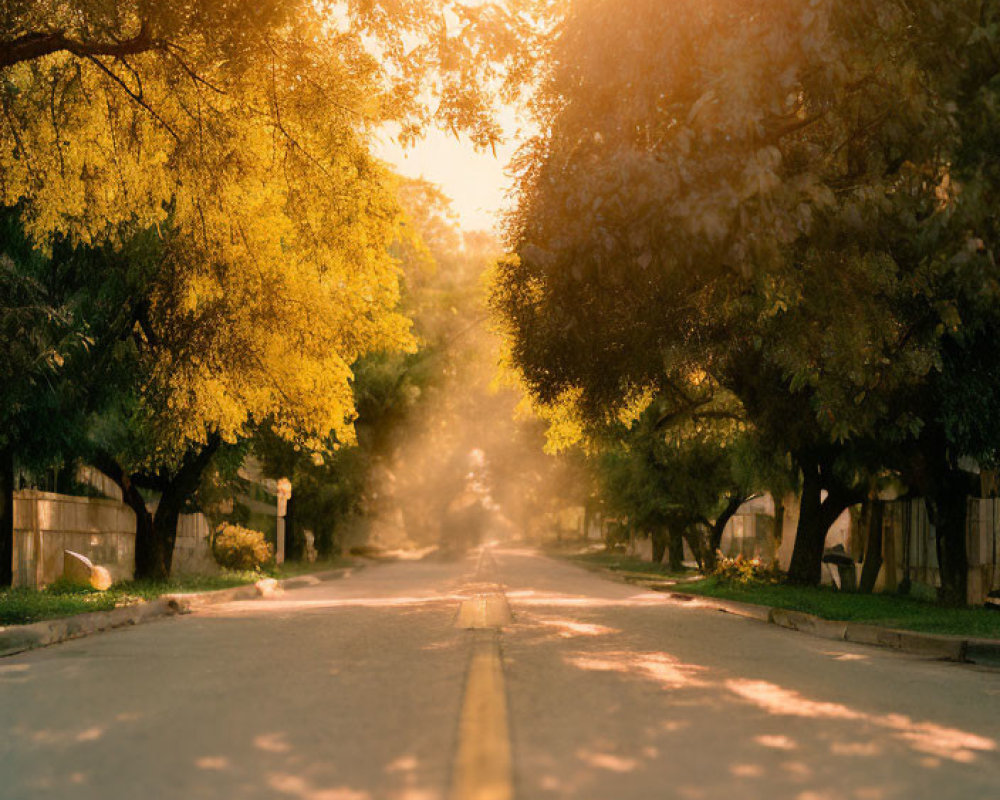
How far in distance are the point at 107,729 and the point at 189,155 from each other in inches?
371

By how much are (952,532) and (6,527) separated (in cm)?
1582

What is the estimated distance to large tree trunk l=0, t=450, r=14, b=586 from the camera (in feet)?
64.1

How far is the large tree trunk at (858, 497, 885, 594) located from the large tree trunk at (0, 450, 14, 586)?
658 inches

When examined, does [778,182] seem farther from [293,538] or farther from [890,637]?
[293,538]

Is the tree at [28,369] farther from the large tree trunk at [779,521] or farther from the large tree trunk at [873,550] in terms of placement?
the large tree trunk at [779,521]

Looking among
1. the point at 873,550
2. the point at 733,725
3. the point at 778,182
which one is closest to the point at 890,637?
the point at 778,182

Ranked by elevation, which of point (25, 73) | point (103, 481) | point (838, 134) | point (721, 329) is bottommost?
point (103, 481)

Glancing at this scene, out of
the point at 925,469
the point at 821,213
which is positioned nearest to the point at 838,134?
the point at 821,213

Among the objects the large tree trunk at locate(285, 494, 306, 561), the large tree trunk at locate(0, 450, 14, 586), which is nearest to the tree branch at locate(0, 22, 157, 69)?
the large tree trunk at locate(0, 450, 14, 586)

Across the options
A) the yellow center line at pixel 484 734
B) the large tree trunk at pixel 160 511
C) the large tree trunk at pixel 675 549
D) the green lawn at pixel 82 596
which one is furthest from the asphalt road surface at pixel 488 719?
the large tree trunk at pixel 675 549

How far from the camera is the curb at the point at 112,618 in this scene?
1162 cm

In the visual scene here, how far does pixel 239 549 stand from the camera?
3014cm

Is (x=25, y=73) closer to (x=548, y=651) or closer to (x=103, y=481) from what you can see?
(x=548, y=651)

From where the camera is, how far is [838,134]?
39.9 ft
